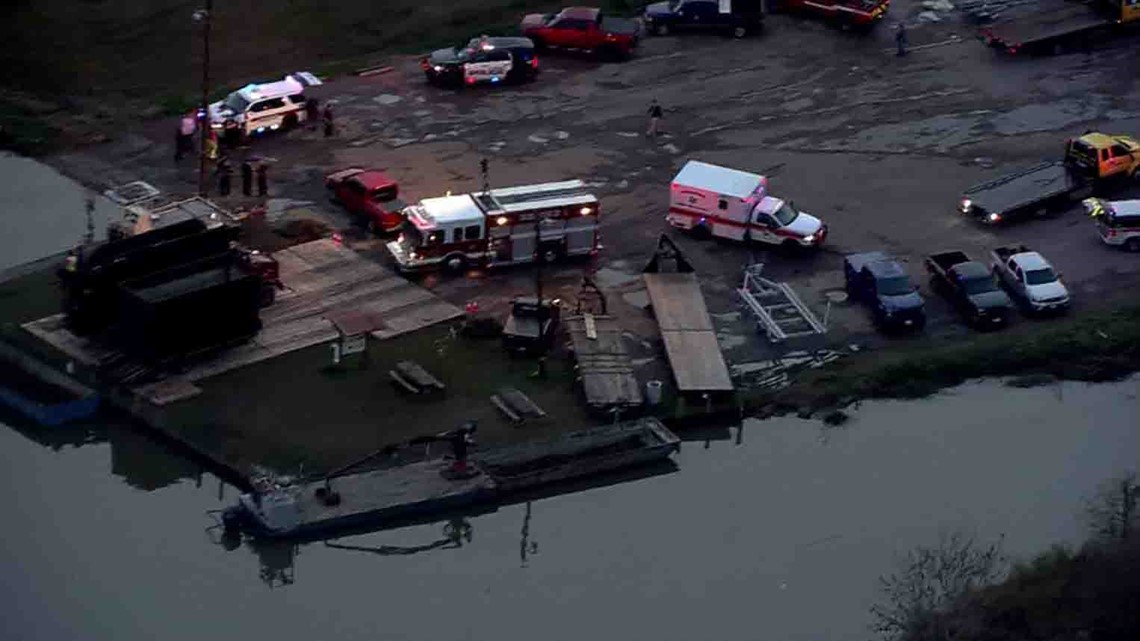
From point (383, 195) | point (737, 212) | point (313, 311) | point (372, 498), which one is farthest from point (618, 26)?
point (372, 498)

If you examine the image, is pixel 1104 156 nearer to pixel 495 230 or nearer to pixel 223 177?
pixel 495 230

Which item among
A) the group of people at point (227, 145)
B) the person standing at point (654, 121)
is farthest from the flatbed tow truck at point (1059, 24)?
the group of people at point (227, 145)

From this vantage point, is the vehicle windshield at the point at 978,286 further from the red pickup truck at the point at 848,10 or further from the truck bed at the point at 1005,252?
the red pickup truck at the point at 848,10

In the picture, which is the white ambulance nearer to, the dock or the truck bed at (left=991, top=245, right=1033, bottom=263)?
the dock

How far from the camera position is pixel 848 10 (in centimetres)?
6781

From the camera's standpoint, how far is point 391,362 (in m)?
47.4

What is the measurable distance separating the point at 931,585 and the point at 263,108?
89.8 ft

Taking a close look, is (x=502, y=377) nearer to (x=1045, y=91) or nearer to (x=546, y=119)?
(x=546, y=119)

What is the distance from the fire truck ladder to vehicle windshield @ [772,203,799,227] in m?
1.74

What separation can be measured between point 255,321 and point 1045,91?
2791cm

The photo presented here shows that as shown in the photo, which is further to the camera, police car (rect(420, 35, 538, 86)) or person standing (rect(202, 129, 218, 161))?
police car (rect(420, 35, 538, 86))

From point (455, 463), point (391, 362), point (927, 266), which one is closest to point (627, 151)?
point (927, 266)

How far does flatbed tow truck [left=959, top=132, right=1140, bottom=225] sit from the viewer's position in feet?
181

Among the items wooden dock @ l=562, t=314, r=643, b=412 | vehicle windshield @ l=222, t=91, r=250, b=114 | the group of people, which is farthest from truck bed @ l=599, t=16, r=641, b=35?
wooden dock @ l=562, t=314, r=643, b=412
